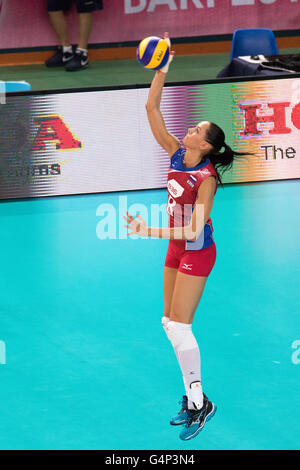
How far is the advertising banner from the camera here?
10398 mm

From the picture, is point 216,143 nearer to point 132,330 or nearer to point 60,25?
point 132,330

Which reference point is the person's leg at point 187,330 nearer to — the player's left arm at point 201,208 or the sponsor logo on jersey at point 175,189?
the player's left arm at point 201,208

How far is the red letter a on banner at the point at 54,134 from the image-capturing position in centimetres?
1040

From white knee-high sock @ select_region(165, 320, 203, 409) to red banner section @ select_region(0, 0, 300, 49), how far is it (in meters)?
11.7

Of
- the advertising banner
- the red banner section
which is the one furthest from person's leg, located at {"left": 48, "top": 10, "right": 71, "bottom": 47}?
the advertising banner

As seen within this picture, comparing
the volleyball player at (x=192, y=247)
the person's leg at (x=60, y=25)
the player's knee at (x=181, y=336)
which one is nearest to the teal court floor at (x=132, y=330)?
the volleyball player at (x=192, y=247)

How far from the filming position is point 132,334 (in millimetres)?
6691

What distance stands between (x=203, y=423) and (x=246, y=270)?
3.03 meters

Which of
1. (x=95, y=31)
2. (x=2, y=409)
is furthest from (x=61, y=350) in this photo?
(x=95, y=31)

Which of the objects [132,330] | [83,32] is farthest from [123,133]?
[83,32]

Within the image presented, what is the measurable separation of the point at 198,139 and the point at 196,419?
199 centimetres

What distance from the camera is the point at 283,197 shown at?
33.5ft

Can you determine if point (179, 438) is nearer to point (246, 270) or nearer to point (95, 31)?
point (246, 270)
